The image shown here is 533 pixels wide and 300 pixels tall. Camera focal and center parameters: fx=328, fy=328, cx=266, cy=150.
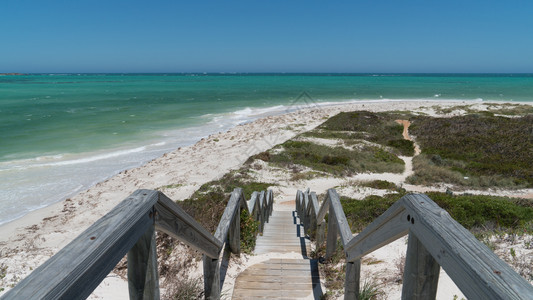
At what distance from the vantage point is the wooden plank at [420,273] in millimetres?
1645

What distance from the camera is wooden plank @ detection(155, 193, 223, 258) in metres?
1.93

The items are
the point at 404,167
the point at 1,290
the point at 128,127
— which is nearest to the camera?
the point at 1,290

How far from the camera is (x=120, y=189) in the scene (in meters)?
14.0

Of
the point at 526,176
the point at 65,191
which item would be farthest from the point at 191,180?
the point at 526,176

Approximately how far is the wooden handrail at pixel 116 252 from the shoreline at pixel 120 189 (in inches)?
181

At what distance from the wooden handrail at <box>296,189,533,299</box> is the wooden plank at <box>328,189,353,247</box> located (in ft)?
2.11

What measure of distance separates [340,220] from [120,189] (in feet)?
41.2

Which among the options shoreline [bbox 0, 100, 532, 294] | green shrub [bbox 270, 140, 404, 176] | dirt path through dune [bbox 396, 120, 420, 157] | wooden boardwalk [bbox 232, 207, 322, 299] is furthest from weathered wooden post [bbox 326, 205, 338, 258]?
dirt path through dune [bbox 396, 120, 420, 157]

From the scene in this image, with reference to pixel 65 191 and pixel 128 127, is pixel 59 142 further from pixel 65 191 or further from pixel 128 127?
pixel 65 191

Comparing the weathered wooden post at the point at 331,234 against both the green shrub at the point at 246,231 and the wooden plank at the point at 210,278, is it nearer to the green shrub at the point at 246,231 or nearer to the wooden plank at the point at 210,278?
the green shrub at the point at 246,231

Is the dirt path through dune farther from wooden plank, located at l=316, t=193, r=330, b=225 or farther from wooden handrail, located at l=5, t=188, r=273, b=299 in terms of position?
wooden handrail, located at l=5, t=188, r=273, b=299

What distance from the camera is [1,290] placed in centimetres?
443

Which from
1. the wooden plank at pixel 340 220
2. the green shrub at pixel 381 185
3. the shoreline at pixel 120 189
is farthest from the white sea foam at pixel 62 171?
the green shrub at pixel 381 185

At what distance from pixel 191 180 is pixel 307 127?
668 inches
